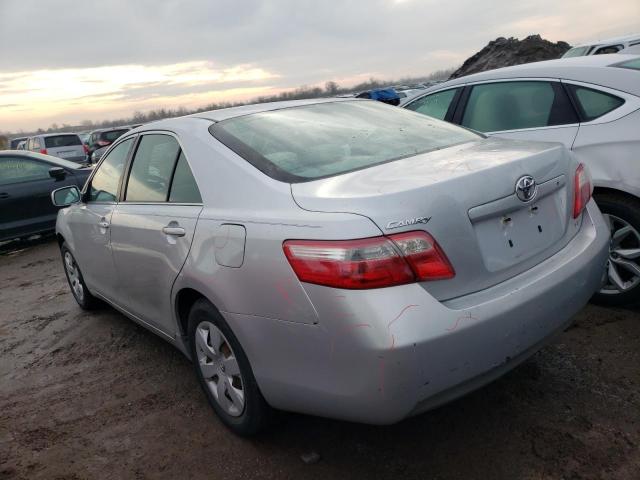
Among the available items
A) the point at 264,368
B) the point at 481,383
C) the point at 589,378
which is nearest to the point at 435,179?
the point at 481,383

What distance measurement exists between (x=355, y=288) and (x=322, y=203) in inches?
14.6

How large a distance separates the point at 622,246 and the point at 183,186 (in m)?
2.74

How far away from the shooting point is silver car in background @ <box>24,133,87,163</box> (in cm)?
1955

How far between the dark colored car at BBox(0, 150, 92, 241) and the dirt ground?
5.38 metres

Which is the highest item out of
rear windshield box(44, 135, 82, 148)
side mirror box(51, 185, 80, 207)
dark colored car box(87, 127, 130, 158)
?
side mirror box(51, 185, 80, 207)

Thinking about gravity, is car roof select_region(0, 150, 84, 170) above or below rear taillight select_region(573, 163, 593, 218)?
below

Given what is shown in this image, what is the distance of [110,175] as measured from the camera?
156 inches

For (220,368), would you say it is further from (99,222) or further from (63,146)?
(63,146)

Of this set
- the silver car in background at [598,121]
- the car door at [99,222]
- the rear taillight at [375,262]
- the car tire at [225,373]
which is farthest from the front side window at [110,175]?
the silver car in background at [598,121]

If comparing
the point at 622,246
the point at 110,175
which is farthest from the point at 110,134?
the point at 622,246

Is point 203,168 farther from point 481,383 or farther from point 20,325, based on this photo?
point 20,325

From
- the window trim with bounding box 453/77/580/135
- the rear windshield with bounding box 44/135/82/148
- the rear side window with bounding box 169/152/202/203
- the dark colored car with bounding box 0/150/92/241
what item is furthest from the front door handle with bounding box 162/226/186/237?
the rear windshield with bounding box 44/135/82/148

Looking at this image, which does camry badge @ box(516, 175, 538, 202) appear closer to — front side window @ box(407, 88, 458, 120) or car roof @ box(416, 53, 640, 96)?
car roof @ box(416, 53, 640, 96)

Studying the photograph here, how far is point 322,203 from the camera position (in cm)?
213
